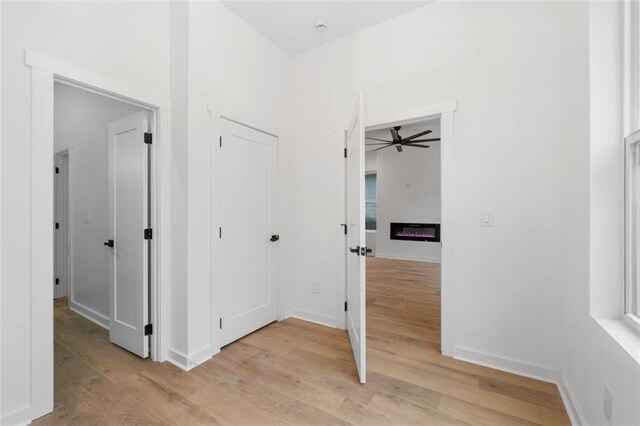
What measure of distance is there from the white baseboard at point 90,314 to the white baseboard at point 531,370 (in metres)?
3.47

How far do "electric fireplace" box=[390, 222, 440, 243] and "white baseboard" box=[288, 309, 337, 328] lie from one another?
179 inches

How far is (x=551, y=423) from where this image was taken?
1597mm

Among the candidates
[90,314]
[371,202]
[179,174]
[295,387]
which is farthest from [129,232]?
[371,202]

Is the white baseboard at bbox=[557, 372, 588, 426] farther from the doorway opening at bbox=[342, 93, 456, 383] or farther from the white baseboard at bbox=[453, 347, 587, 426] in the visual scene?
the doorway opening at bbox=[342, 93, 456, 383]

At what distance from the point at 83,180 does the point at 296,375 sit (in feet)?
10.7

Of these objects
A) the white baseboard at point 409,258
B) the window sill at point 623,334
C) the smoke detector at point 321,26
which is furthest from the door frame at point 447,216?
the white baseboard at point 409,258

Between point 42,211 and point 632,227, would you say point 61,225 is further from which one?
point 632,227

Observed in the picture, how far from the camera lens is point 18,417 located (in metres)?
1.56

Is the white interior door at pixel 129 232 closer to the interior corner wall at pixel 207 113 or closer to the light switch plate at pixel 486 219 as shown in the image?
the interior corner wall at pixel 207 113

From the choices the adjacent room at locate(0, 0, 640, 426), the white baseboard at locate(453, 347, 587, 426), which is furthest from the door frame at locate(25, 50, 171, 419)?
the white baseboard at locate(453, 347, 587, 426)

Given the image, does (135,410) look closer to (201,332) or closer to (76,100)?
(201,332)

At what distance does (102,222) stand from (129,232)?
93 centimetres

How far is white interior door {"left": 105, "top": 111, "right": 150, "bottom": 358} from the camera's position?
2271 mm

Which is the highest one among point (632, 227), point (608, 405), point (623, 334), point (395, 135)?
point (395, 135)
